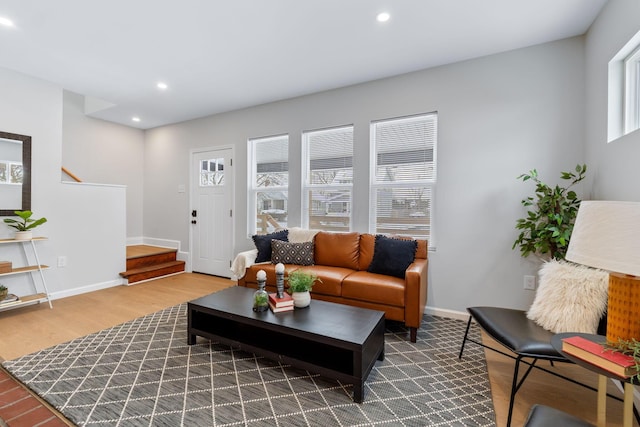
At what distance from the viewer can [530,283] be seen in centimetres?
271

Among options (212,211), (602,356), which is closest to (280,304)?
(602,356)

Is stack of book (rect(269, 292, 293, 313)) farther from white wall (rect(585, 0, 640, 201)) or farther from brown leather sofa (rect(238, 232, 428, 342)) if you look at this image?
white wall (rect(585, 0, 640, 201))

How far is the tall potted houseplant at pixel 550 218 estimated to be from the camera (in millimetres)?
2330

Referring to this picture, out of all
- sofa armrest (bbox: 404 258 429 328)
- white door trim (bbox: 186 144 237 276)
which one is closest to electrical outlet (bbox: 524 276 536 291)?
sofa armrest (bbox: 404 258 429 328)

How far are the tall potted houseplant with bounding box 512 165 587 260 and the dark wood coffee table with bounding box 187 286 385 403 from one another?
5.06 ft

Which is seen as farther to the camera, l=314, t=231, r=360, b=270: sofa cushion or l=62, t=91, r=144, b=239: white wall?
l=62, t=91, r=144, b=239: white wall

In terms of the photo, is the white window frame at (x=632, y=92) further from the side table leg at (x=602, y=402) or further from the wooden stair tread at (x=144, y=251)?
the wooden stair tread at (x=144, y=251)

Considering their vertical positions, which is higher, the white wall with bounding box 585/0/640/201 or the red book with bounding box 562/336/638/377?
the white wall with bounding box 585/0/640/201

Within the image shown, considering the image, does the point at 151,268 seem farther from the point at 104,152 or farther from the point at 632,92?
the point at 632,92

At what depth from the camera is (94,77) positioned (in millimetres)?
3318

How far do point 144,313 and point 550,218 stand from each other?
13.0 feet

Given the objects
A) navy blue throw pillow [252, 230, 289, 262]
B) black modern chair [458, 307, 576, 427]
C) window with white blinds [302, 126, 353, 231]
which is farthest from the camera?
window with white blinds [302, 126, 353, 231]

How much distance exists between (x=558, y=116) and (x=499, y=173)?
2.21 ft

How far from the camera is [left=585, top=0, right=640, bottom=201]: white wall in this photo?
1784 mm
